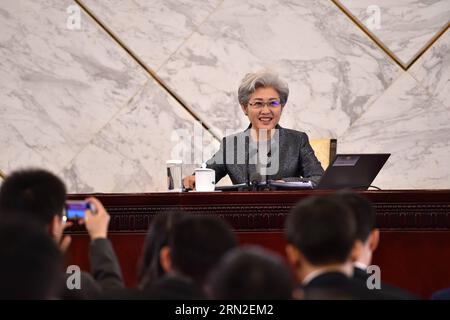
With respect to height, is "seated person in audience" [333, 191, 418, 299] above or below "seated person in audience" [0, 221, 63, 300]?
above

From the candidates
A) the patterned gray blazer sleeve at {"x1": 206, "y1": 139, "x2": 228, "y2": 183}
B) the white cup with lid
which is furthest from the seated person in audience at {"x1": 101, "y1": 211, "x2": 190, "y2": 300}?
the patterned gray blazer sleeve at {"x1": 206, "y1": 139, "x2": 228, "y2": 183}

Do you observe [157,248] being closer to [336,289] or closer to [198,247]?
[198,247]

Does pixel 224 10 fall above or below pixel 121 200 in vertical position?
above

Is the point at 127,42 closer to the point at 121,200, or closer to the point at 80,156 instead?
the point at 80,156

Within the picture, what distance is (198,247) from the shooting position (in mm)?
1921

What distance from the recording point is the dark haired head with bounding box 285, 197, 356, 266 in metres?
2.03

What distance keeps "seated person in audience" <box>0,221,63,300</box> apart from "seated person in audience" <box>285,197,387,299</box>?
0.60 metres

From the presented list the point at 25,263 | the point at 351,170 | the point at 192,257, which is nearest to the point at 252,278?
the point at 192,257

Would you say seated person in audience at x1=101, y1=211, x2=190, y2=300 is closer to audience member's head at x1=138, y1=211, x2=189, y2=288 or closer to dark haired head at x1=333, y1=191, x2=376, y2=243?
audience member's head at x1=138, y1=211, x2=189, y2=288

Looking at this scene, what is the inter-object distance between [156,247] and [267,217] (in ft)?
4.33

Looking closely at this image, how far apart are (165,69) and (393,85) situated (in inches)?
58.4

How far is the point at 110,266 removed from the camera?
237 cm

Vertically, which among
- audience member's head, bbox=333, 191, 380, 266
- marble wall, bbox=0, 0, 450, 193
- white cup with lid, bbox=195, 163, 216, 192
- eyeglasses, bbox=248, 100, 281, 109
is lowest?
audience member's head, bbox=333, 191, 380, 266
